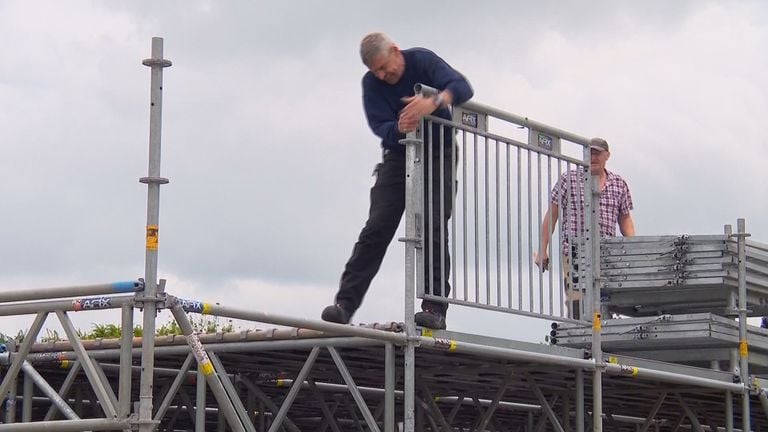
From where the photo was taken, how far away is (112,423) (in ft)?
22.9

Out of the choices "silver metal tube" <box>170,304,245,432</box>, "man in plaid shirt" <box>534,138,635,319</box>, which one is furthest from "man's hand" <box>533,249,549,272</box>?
"silver metal tube" <box>170,304,245,432</box>

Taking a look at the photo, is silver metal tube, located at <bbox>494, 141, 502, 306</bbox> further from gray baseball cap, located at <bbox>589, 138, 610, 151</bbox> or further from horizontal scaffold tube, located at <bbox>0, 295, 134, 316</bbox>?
horizontal scaffold tube, located at <bbox>0, 295, 134, 316</bbox>

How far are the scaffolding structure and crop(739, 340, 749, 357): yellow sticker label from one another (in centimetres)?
6

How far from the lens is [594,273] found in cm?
984

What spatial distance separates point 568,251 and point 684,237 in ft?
4.86

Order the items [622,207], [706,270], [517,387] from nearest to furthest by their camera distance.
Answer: [706,270] → [517,387] → [622,207]

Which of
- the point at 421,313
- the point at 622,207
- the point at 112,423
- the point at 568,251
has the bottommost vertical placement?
the point at 112,423

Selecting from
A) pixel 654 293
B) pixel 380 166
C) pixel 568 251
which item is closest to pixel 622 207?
pixel 654 293

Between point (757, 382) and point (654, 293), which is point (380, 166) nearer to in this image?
point (654, 293)

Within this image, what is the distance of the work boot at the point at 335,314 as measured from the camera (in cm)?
849

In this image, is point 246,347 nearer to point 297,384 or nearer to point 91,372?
point 297,384

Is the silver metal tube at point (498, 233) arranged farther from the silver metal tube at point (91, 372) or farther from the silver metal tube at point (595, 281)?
the silver metal tube at point (91, 372)

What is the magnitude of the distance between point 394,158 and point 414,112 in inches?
21.3

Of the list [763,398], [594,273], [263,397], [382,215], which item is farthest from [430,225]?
[763,398]
